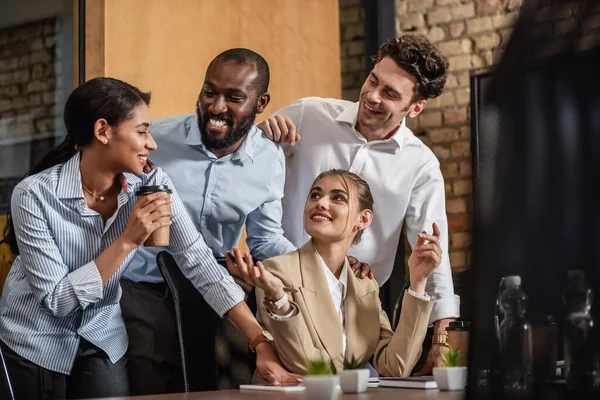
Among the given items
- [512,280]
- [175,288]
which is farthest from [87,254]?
[512,280]

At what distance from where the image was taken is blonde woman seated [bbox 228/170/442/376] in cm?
200

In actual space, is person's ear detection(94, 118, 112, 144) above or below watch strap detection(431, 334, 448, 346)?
above

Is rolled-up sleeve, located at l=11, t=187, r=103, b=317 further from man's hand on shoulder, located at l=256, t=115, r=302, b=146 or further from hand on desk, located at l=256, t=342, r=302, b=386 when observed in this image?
man's hand on shoulder, located at l=256, t=115, r=302, b=146

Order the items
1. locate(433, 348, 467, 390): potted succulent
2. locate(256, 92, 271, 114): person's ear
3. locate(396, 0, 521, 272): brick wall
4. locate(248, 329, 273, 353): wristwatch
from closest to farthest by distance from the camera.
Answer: locate(433, 348, 467, 390): potted succulent → locate(248, 329, 273, 353): wristwatch → locate(256, 92, 271, 114): person's ear → locate(396, 0, 521, 272): brick wall

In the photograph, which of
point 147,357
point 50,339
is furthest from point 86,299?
point 147,357

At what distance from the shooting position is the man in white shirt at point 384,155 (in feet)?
10.1

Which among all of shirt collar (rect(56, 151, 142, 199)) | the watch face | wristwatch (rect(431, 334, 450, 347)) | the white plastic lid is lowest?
wristwatch (rect(431, 334, 450, 347))

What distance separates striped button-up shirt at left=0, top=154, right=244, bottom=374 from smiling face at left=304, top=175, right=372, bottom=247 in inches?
10.8

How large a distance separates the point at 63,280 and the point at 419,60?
1.60m

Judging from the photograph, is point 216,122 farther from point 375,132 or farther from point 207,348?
point 207,348

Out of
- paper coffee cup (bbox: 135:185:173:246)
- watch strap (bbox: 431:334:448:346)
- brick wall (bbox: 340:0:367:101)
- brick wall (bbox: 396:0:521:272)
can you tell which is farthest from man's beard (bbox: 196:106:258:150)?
brick wall (bbox: 340:0:367:101)

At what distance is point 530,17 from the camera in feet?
1.44

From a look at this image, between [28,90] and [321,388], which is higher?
[28,90]

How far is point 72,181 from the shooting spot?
7.27 ft
